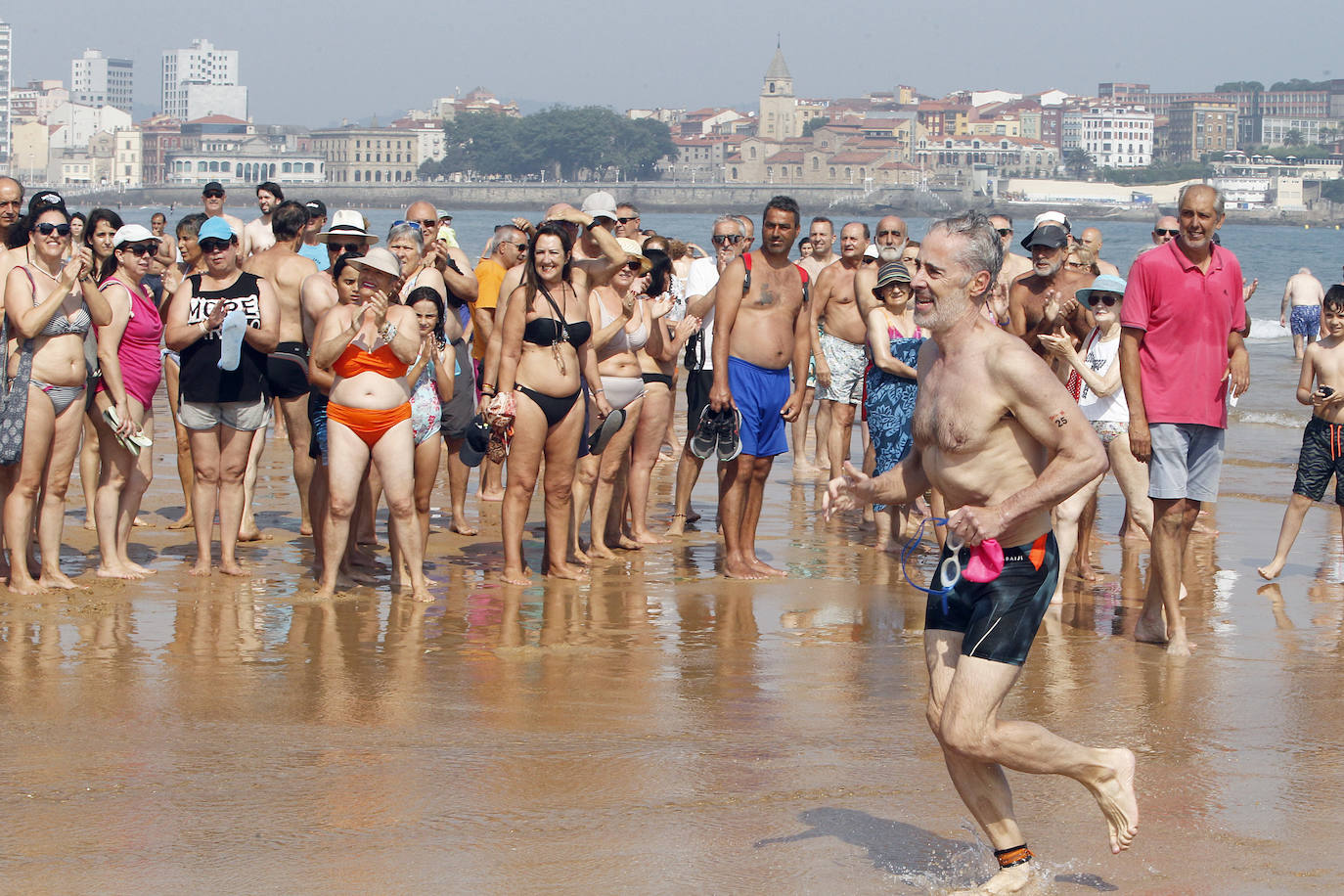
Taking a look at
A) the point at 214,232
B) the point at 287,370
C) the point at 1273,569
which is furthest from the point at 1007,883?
the point at 214,232

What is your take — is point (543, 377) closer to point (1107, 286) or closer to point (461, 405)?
point (461, 405)

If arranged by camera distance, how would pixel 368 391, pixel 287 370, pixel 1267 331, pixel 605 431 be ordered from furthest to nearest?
1. pixel 1267 331
2. pixel 605 431
3. pixel 287 370
4. pixel 368 391

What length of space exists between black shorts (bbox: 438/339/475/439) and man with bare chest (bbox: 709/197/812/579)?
71.4 inches

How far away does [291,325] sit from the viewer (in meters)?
8.40

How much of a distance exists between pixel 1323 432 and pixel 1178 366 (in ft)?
7.54

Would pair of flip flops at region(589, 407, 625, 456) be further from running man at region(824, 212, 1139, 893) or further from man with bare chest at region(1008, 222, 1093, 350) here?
running man at region(824, 212, 1139, 893)

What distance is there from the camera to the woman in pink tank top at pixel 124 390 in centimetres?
766

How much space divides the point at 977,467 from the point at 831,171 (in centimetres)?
18507

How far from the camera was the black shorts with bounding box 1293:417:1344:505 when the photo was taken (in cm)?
845

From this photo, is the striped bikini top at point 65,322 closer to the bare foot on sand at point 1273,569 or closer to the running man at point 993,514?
the running man at point 993,514

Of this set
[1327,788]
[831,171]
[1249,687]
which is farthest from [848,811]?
[831,171]

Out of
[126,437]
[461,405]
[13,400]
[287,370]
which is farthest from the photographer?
[461,405]

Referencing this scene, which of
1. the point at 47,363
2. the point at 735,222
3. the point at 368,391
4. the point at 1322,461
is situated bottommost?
the point at 1322,461

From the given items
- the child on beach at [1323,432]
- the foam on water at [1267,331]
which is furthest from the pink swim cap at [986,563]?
the foam on water at [1267,331]
